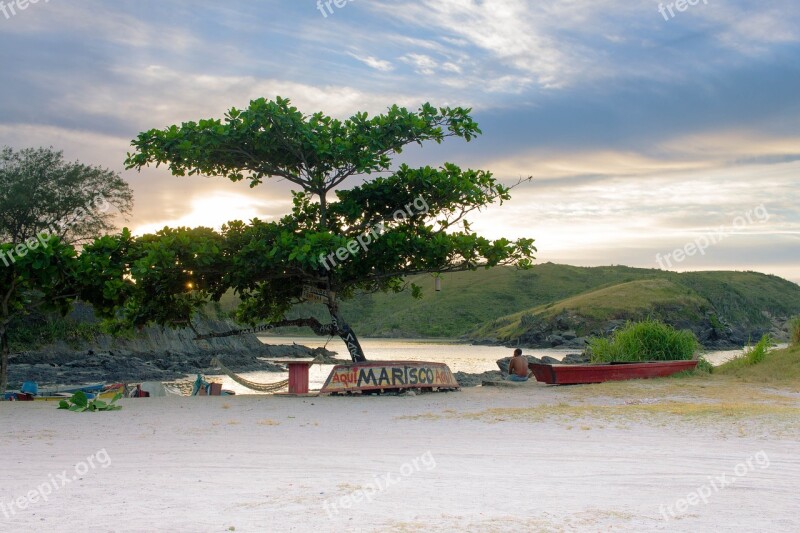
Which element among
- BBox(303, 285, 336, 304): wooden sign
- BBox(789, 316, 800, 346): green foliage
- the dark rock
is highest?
BBox(303, 285, 336, 304): wooden sign

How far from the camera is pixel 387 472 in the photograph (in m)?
9.18

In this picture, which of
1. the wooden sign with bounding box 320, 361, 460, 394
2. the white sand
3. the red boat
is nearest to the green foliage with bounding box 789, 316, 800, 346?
the red boat

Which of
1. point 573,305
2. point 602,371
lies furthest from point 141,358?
point 573,305

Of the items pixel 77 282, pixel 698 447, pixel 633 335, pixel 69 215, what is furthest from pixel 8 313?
pixel 69 215

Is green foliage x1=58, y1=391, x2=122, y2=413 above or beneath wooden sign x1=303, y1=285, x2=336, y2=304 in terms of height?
beneath

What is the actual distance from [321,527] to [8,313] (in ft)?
52.2

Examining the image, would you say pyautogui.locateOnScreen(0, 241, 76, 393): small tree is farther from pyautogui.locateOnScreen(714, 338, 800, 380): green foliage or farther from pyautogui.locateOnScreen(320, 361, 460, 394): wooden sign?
pyautogui.locateOnScreen(714, 338, 800, 380): green foliage

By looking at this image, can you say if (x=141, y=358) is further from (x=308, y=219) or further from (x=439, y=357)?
(x=308, y=219)

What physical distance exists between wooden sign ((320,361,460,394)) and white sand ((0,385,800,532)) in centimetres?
404

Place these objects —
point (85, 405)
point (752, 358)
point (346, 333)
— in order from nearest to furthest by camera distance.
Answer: point (85, 405) < point (346, 333) < point (752, 358)

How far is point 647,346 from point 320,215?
38.6 ft

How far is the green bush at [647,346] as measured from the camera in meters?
24.7

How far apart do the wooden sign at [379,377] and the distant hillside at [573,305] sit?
57.4m

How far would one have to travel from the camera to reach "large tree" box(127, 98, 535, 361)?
757 inches
